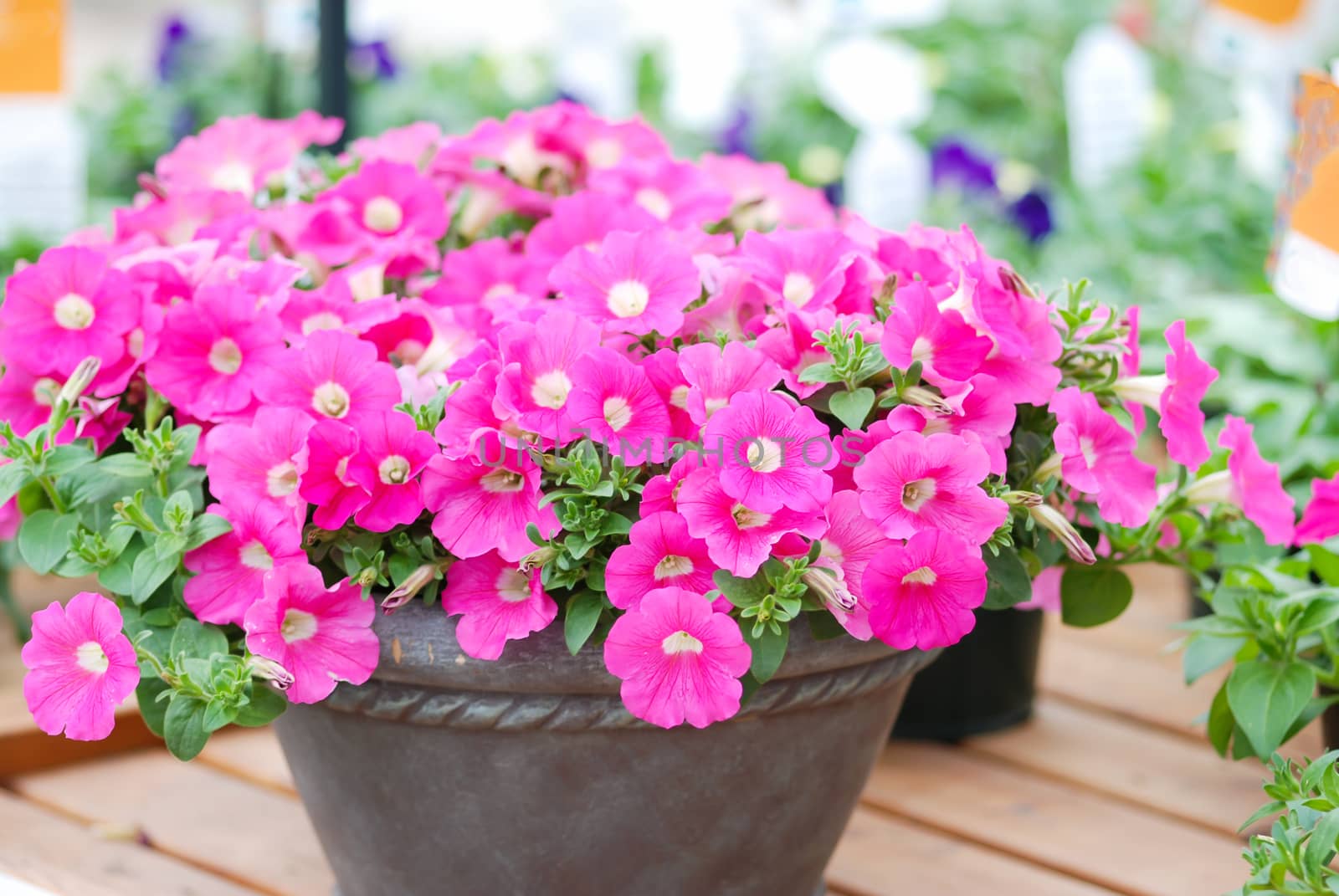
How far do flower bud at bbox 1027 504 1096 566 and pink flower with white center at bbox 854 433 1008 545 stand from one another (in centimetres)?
5

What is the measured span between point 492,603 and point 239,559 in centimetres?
15

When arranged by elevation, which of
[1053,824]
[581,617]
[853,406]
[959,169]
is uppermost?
[853,406]

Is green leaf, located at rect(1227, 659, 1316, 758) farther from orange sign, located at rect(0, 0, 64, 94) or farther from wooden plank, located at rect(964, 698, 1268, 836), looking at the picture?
orange sign, located at rect(0, 0, 64, 94)

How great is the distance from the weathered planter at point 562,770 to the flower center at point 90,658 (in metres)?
0.12

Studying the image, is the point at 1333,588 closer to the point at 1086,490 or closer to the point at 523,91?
the point at 1086,490

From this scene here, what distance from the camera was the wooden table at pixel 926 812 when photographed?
96cm

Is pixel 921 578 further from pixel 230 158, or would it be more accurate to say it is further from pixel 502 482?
pixel 230 158

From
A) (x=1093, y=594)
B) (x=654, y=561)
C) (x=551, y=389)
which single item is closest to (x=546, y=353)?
(x=551, y=389)

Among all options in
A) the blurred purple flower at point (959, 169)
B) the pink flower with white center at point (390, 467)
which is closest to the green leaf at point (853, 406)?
the pink flower with white center at point (390, 467)

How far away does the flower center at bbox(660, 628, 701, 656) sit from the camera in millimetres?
665

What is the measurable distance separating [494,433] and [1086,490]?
0.32m

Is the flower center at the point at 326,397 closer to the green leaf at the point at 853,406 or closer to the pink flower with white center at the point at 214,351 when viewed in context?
the pink flower with white center at the point at 214,351

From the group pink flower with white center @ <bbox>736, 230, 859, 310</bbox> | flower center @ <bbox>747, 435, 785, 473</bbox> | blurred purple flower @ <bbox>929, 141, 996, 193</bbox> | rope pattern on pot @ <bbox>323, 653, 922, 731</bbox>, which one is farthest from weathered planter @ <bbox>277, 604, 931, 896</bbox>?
blurred purple flower @ <bbox>929, 141, 996, 193</bbox>

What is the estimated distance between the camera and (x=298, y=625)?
70 centimetres
